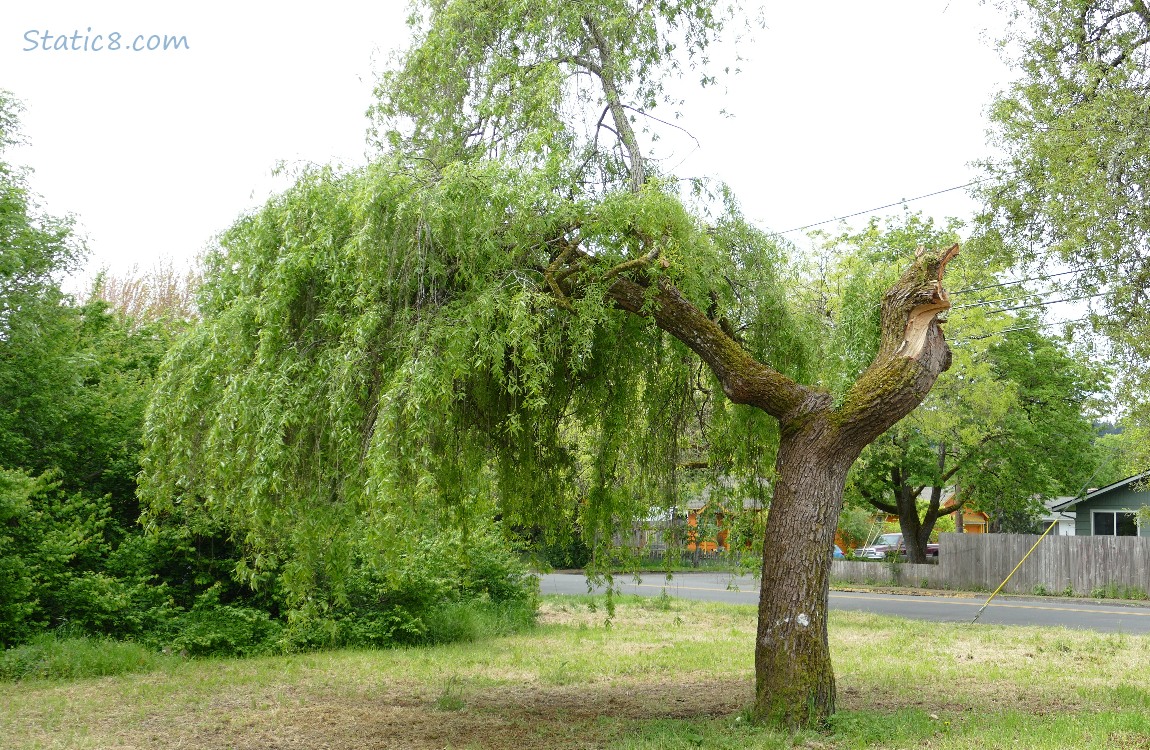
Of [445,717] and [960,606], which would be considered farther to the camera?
[960,606]

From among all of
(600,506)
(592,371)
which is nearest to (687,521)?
(600,506)

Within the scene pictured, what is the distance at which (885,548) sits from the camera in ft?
130

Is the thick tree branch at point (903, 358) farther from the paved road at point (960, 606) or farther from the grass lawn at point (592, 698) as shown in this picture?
the paved road at point (960, 606)

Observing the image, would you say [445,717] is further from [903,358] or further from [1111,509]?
[1111,509]

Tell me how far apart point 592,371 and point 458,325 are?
2264 millimetres

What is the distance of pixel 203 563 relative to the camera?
13242 mm

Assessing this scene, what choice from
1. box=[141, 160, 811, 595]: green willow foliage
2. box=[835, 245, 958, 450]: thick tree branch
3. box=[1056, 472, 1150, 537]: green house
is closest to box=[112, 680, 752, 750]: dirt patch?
box=[141, 160, 811, 595]: green willow foliage

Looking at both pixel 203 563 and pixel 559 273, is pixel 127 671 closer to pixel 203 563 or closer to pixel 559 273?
pixel 203 563

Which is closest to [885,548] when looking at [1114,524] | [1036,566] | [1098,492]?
[1114,524]

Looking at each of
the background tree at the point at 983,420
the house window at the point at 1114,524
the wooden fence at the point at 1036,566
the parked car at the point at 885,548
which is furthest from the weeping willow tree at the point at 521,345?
the parked car at the point at 885,548

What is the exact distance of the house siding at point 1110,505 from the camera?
100 ft

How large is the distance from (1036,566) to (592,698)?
20867 mm

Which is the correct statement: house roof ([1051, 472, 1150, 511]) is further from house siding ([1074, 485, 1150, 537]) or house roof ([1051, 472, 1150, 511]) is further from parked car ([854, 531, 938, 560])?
parked car ([854, 531, 938, 560])

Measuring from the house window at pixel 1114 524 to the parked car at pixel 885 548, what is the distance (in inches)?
242
